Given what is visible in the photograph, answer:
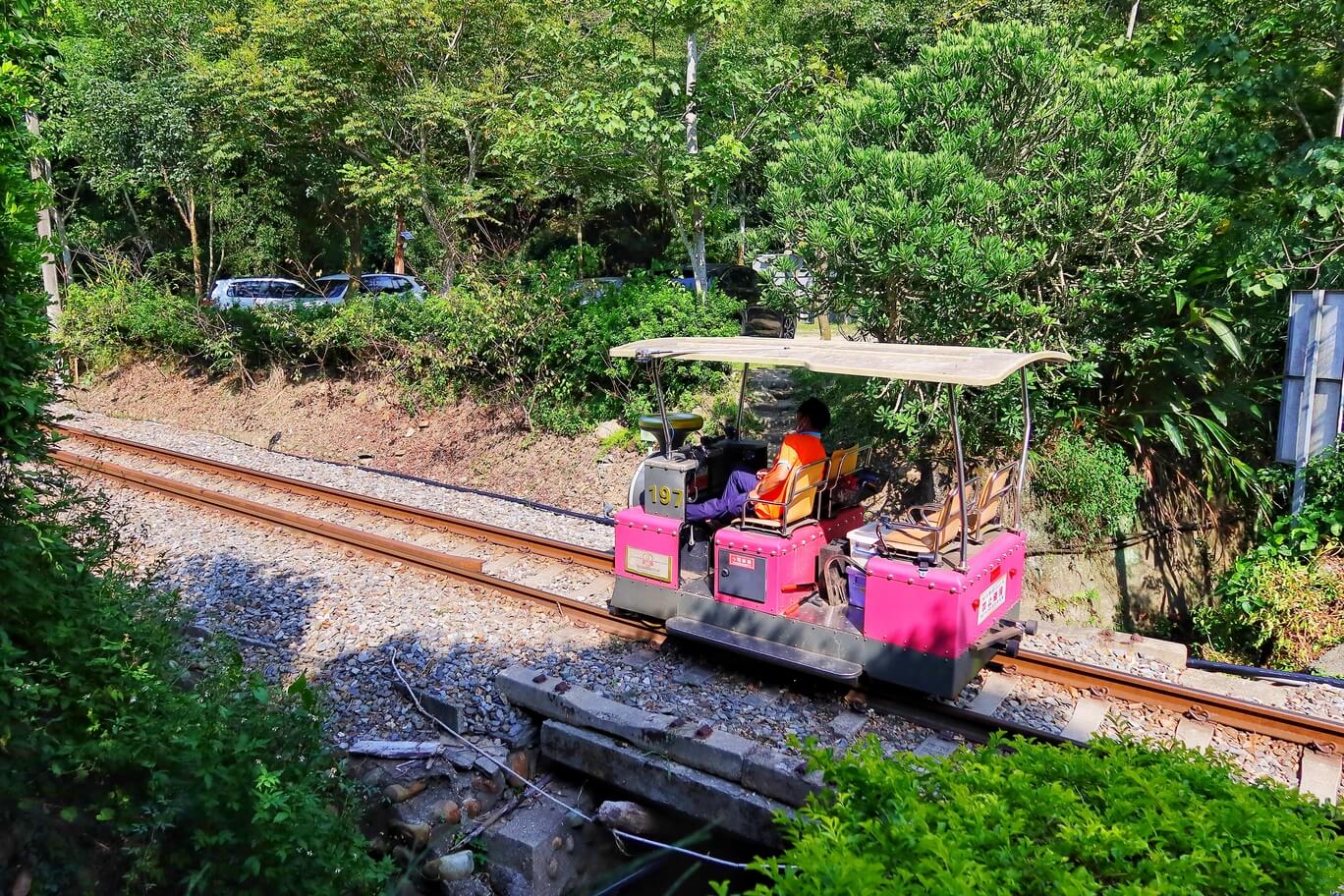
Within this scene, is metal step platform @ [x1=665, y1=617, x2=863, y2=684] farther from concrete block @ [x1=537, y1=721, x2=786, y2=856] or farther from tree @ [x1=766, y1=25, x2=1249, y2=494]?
tree @ [x1=766, y1=25, x2=1249, y2=494]

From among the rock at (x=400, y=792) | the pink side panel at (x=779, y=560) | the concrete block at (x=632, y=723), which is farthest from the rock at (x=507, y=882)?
the pink side panel at (x=779, y=560)

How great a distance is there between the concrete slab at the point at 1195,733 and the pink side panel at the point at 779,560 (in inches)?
100

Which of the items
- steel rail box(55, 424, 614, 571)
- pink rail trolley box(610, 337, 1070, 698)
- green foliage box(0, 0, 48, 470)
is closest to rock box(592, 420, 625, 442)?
steel rail box(55, 424, 614, 571)

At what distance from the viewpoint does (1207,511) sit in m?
9.21

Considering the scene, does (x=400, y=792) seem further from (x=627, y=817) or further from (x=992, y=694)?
(x=992, y=694)

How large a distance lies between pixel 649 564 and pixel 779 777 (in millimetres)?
2225

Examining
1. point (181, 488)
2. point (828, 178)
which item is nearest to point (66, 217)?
point (181, 488)

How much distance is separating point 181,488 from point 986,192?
32.8 feet

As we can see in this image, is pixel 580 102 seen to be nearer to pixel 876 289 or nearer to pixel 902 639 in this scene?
pixel 876 289

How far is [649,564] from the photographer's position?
22.2 feet

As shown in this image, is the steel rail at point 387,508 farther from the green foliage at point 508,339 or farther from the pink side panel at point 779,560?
the pink side panel at point 779,560

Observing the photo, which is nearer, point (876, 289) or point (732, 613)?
point (732, 613)

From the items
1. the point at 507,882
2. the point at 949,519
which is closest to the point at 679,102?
the point at 949,519

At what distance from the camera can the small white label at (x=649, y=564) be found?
6684 millimetres
